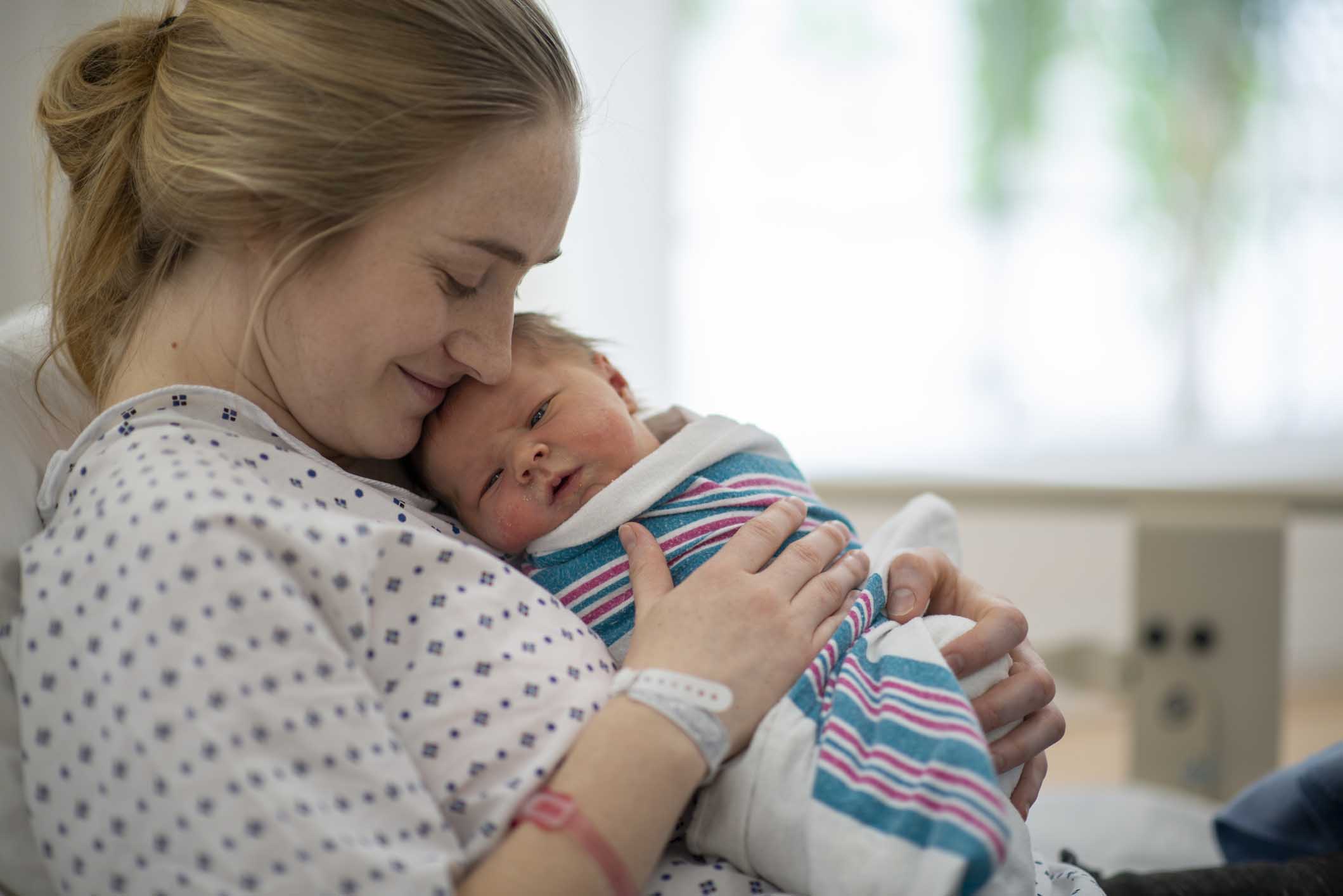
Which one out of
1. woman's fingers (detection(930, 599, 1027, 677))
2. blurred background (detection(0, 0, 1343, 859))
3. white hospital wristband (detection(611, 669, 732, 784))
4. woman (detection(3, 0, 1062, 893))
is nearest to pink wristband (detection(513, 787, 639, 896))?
woman (detection(3, 0, 1062, 893))

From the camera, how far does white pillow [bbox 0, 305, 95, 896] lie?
857 millimetres

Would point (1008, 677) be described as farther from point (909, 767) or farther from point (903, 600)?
point (909, 767)

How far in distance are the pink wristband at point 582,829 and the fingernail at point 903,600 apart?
1.31ft

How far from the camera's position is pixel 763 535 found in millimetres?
1083

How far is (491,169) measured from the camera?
988mm

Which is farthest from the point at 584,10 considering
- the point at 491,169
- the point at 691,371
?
the point at 491,169

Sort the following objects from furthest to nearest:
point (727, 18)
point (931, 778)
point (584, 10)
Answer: point (727, 18) < point (584, 10) < point (931, 778)

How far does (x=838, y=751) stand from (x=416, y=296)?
1.77 feet

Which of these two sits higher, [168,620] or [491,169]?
[491,169]

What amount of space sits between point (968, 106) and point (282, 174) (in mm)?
3007

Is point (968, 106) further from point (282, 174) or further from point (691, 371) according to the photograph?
point (282, 174)

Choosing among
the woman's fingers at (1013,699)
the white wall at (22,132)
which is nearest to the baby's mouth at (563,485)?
the woman's fingers at (1013,699)

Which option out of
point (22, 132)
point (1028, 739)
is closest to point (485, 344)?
point (1028, 739)

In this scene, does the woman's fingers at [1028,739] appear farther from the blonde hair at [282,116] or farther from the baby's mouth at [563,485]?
the blonde hair at [282,116]
